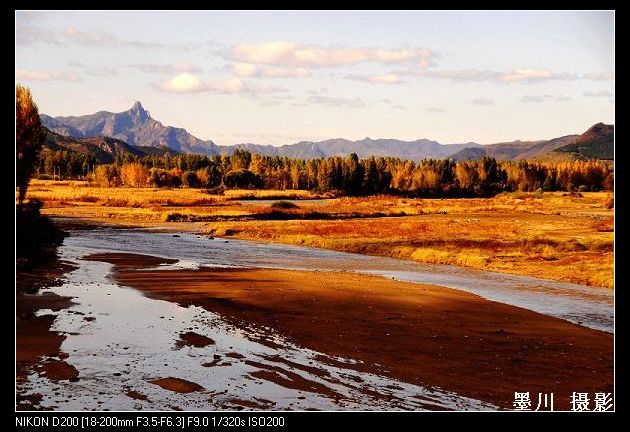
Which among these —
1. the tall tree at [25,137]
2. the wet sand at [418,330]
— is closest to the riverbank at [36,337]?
the wet sand at [418,330]

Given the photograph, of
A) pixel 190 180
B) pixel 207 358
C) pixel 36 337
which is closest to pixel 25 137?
pixel 36 337

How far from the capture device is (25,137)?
47.6 metres

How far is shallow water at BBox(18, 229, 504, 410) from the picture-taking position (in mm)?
13234

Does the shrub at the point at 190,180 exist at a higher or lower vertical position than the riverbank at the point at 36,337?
higher

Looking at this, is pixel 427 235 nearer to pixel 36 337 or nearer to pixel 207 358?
pixel 207 358

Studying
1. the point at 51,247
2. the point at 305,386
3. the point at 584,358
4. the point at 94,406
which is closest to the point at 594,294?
the point at 584,358

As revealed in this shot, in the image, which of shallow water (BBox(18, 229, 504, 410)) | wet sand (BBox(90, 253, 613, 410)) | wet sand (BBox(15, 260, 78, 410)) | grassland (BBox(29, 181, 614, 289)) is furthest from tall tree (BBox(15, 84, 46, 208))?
shallow water (BBox(18, 229, 504, 410))

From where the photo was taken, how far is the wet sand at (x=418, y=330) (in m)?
15.5

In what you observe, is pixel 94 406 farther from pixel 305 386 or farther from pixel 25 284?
pixel 25 284

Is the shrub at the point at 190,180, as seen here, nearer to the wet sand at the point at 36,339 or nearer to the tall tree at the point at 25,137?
the tall tree at the point at 25,137

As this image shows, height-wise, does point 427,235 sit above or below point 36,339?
above

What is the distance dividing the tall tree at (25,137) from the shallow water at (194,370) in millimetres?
25146

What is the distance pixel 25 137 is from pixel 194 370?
128 feet

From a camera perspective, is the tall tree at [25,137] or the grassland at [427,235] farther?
the tall tree at [25,137]
